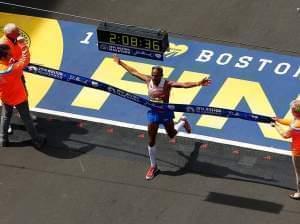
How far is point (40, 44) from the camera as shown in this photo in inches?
691

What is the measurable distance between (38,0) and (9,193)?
6926 millimetres

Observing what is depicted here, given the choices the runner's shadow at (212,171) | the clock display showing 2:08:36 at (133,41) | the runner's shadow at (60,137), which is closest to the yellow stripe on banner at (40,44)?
the runner's shadow at (60,137)

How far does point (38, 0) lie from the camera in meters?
19.1

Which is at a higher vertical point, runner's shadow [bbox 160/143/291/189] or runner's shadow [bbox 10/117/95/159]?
runner's shadow [bbox 160/143/291/189]

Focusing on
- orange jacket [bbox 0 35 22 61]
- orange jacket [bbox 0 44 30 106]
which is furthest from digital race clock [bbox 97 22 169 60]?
orange jacket [bbox 0 35 22 61]

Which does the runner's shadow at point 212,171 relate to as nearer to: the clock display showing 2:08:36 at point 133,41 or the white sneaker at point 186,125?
the white sneaker at point 186,125

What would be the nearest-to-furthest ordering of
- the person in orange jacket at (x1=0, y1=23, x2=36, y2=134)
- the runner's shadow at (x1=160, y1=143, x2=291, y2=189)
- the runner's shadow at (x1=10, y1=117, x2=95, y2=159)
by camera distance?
the runner's shadow at (x1=160, y1=143, x2=291, y2=189)
the person in orange jacket at (x1=0, y1=23, x2=36, y2=134)
the runner's shadow at (x1=10, y1=117, x2=95, y2=159)

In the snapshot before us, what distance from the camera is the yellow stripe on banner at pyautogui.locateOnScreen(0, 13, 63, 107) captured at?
53.4 ft

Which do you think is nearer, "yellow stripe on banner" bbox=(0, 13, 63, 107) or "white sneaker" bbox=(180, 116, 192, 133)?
"white sneaker" bbox=(180, 116, 192, 133)

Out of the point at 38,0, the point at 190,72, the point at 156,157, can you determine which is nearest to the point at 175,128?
the point at 156,157

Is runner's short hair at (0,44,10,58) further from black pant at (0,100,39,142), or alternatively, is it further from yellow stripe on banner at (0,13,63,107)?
yellow stripe on banner at (0,13,63,107)

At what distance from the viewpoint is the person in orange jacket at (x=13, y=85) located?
1381 cm

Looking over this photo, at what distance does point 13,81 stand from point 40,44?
3.78 m

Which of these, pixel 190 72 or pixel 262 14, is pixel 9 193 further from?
pixel 262 14
